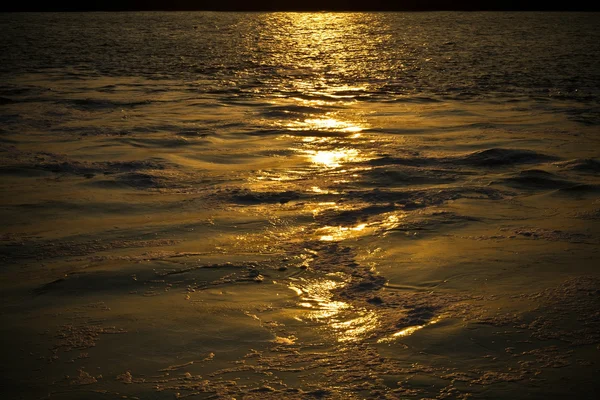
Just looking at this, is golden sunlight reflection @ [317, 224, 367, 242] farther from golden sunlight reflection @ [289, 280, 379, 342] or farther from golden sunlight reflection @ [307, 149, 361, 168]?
golden sunlight reflection @ [307, 149, 361, 168]

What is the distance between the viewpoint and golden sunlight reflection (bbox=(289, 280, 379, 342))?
3.45m

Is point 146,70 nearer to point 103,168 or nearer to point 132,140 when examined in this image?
point 132,140

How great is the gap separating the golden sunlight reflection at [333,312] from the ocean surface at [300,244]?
0.05 ft

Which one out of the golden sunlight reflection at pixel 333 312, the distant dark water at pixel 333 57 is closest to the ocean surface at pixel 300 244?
the golden sunlight reflection at pixel 333 312

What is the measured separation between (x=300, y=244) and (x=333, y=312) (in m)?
0.96

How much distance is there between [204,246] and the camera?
4.54 metres

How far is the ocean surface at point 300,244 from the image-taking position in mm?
3133

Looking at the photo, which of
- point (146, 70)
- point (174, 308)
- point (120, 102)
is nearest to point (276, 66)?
point (146, 70)

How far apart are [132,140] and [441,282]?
4442 millimetres

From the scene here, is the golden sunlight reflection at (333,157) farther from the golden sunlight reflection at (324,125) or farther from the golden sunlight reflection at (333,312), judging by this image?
the golden sunlight reflection at (333,312)

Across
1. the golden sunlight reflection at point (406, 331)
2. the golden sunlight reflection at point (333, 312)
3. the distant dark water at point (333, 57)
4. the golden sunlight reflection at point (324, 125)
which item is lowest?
the golden sunlight reflection at point (406, 331)

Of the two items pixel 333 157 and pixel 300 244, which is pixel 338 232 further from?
pixel 333 157

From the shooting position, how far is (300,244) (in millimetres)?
4543

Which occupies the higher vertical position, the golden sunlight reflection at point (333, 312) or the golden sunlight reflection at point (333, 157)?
the golden sunlight reflection at point (333, 157)
